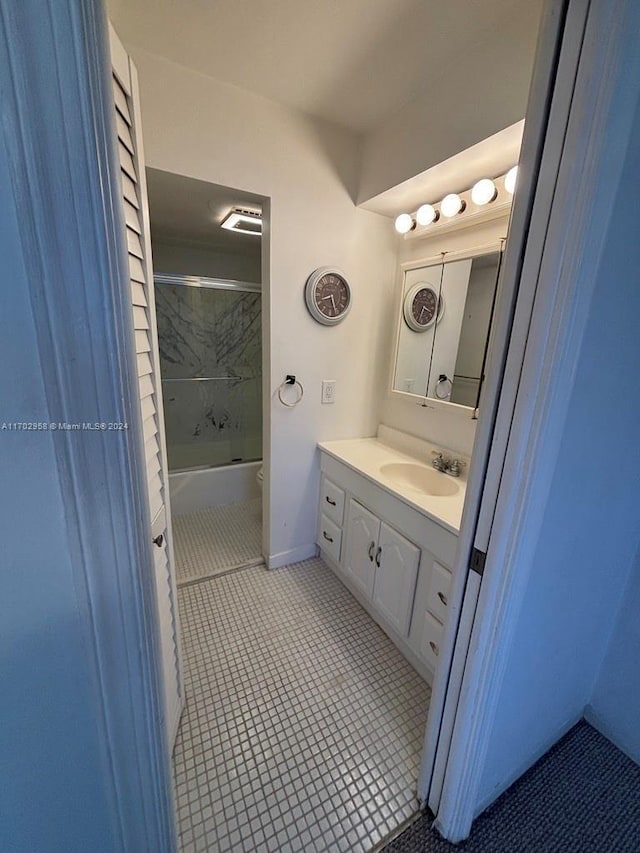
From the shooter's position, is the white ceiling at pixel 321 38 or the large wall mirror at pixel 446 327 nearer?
the white ceiling at pixel 321 38

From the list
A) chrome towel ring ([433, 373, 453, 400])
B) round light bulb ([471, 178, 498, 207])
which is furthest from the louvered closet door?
chrome towel ring ([433, 373, 453, 400])

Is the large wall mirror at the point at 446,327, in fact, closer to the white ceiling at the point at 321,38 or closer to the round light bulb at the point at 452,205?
the round light bulb at the point at 452,205

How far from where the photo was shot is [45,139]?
347 mm

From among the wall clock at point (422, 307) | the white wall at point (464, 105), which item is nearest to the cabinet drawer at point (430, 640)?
the wall clock at point (422, 307)

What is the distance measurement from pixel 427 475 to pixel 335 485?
528mm

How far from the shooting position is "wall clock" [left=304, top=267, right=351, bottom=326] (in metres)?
1.84

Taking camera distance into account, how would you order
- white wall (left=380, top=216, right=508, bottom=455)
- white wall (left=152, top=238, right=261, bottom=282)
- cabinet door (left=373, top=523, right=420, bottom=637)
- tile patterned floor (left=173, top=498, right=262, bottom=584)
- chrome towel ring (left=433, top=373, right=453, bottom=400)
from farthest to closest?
1. white wall (left=152, top=238, right=261, bottom=282)
2. tile patterned floor (left=173, top=498, right=262, bottom=584)
3. chrome towel ring (left=433, top=373, right=453, bottom=400)
4. white wall (left=380, top=216, right=508, bottom=455)
5. cabinet door (left=373, top=523, right=420, bottom=637)

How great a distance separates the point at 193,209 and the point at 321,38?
1.03 metres

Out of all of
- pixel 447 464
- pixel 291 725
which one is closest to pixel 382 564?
pixel 447 464

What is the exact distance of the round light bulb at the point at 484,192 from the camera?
4.80ft

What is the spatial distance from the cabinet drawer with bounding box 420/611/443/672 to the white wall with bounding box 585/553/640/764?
624 mm

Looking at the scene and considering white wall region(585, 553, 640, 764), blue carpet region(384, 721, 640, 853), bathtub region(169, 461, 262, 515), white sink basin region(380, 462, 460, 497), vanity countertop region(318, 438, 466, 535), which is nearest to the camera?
blue carpet region(384, 721, 640, 853)

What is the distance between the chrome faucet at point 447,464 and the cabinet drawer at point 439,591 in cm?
55

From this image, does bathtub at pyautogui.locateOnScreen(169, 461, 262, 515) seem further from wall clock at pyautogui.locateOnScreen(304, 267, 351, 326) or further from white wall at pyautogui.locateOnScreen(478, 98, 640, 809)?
white wall at pyautogui.locateOnScreen(478, 98, 640, 809)
